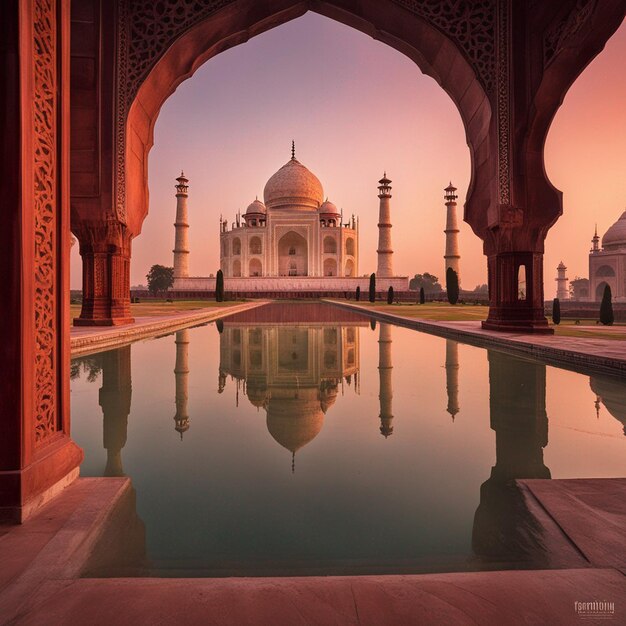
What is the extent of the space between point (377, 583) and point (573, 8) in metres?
7.28

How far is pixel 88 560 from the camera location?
104 centimetres

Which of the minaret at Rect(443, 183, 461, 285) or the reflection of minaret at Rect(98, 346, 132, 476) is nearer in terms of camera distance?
the reflection of minaret at Rect(98, 346, 132, 476)

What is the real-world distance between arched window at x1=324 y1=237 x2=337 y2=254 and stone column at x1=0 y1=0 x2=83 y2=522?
33141 mm

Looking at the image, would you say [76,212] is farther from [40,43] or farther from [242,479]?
[242,479]

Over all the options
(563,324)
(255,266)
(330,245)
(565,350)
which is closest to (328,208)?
(330,245)

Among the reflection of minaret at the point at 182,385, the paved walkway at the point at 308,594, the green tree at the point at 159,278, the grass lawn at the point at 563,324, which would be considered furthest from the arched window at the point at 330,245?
the paved walkway at the point at 308,594

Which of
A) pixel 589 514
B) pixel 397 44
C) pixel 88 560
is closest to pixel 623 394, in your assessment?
pixel 589 514

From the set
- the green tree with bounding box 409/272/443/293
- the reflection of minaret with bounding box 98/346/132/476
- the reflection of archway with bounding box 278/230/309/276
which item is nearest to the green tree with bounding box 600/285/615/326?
the reflection of minaret with bounding box 98/346/132/476

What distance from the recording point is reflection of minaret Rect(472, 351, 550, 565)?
1.11 metres

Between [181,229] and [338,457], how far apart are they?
31509mm

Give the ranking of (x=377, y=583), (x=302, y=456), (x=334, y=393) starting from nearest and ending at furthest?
(x=377, y=583), (x=302, y=456), (x=334, y=393)

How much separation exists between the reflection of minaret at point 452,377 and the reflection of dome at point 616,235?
31.9m

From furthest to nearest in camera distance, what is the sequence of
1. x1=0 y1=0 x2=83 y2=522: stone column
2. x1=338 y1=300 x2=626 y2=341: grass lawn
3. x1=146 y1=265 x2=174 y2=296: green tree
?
x1=146 y1=265 x2=174 y2=296: green tree → x1=338 y1=300 x2=626 y2=341: grass lawn → x1=0 y1=0 x2=83 y2=522: stone column

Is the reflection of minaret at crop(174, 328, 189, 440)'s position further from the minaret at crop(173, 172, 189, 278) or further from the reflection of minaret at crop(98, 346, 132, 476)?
the minaret at crop(173, 172, 189, 278)
